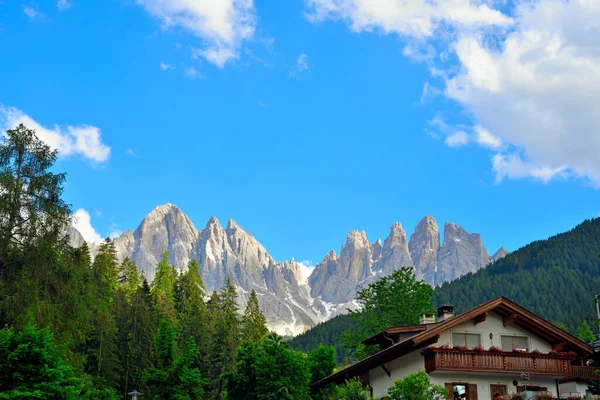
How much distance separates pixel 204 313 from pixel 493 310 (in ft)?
165

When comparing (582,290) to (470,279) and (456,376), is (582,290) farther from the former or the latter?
(456,376)

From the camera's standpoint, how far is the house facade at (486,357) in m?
30.8

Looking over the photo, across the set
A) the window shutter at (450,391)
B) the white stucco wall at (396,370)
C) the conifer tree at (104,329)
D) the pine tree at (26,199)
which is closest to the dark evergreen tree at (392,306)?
the conifer tree at (104,329)

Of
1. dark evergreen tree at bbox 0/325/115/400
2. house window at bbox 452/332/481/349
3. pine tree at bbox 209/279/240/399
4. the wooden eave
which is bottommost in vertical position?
dark evergreen tree at bbox 0/325/115/400

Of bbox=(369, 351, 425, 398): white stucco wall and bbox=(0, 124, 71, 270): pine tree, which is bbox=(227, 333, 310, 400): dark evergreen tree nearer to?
bbox=(369, 351, 425, 398): white stucco wall

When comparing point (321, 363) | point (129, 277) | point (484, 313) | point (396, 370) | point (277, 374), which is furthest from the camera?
point (129, 277)

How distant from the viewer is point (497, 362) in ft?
103

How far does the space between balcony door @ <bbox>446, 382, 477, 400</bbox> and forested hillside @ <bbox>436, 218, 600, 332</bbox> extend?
116m

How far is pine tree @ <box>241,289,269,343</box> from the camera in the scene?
76125 mm

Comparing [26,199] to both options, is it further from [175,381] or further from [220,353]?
[220,353]

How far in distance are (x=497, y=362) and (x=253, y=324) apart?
51.7 meters

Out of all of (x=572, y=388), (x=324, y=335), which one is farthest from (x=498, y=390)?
(x=324, y=335)

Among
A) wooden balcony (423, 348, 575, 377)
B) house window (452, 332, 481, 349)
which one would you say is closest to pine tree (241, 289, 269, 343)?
house window (452, 332, 481, 349)

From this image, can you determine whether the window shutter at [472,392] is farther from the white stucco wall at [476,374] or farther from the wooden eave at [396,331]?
the wooden eave at [396,331]
